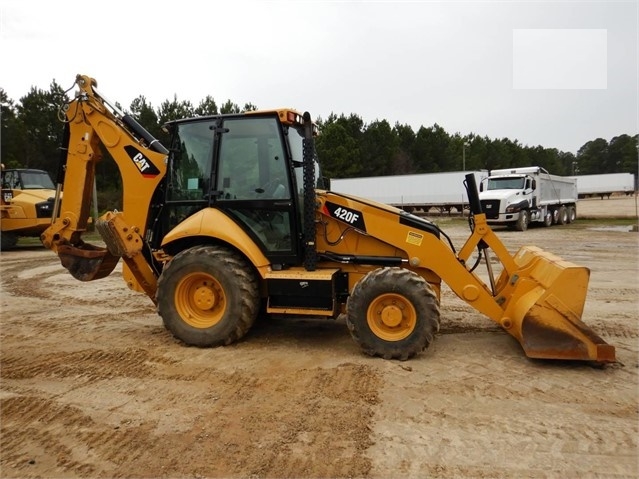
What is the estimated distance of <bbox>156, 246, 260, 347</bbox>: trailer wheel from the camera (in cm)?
512

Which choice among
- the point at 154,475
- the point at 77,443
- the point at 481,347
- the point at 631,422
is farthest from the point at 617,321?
the point at 77,443

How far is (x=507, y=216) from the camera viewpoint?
67.6 feet

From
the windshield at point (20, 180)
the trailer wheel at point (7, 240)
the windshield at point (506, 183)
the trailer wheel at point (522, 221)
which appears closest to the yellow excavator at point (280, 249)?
the trailer wheel at point (7, 240)

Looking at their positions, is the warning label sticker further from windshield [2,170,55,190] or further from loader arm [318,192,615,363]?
windshield [2,170,55,190]

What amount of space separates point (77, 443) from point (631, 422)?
157 inches

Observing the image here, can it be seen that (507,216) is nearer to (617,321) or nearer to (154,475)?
(617,321)

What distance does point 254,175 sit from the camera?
17.4 ft

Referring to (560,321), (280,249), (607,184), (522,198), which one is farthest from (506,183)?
(607,184)

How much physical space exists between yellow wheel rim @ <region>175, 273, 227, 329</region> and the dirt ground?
36 cm

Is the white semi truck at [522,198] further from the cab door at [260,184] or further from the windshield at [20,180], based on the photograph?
the windshield at [20,180]

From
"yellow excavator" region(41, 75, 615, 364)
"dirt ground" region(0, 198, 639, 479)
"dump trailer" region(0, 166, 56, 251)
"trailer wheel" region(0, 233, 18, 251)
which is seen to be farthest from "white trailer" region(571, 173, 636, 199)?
"dirt ground" region(0, 198, 639, 479)

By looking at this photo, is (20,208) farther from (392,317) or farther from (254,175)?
(392,317)

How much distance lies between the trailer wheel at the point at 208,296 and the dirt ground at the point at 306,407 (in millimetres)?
225

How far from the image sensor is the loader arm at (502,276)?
446 centimetres
